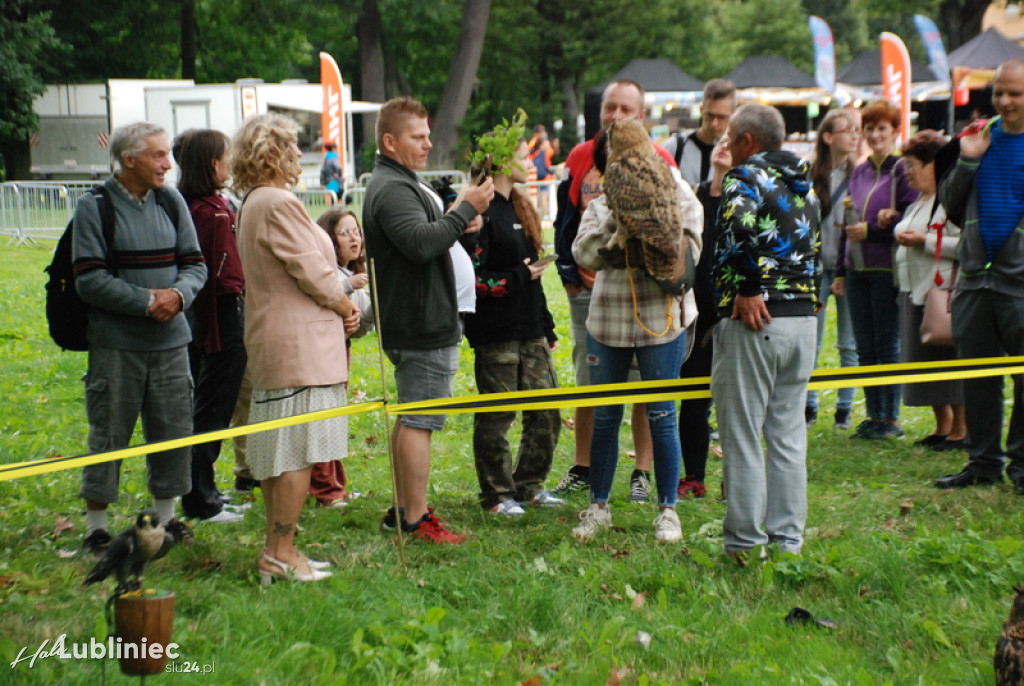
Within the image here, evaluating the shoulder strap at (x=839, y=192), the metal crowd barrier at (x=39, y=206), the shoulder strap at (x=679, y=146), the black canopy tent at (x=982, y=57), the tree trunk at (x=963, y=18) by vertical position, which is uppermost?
the tree trunk at (x=963, y=18)

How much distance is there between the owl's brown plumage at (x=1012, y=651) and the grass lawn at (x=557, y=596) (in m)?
0.24

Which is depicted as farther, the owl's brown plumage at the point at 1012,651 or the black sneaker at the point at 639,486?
the black sneaker at the point at 639,486

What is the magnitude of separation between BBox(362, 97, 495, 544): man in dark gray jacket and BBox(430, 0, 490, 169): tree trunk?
27370 millimetres

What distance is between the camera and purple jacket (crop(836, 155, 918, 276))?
764 cm

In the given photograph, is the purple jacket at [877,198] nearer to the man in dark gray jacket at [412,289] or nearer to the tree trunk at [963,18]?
the man in dark gray jacket at [412,289]

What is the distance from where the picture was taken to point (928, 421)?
27.6ft

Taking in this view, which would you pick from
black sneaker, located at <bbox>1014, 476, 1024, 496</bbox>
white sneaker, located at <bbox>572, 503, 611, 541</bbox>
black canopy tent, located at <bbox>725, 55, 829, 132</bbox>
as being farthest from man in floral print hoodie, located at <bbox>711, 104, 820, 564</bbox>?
black canopy tent, located at <bbox>725, 55, 829, 132</bbox>

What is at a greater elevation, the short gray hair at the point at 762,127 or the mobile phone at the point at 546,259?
the short gray hair at the point at 762,127

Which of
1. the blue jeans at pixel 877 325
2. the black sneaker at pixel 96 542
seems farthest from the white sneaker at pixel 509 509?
the blue jeans at pixel 877 325

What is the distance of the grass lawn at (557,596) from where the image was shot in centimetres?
399

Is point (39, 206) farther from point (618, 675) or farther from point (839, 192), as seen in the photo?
point (618, 675)

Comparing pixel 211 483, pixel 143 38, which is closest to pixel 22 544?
pixel 211 483

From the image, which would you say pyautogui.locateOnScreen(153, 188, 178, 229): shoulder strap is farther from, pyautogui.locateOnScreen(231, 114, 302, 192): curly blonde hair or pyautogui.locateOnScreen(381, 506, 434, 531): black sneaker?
pyautogui.locateOnScreen(381, 506, 434, 531): black sneaker

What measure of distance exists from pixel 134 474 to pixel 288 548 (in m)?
2.60
